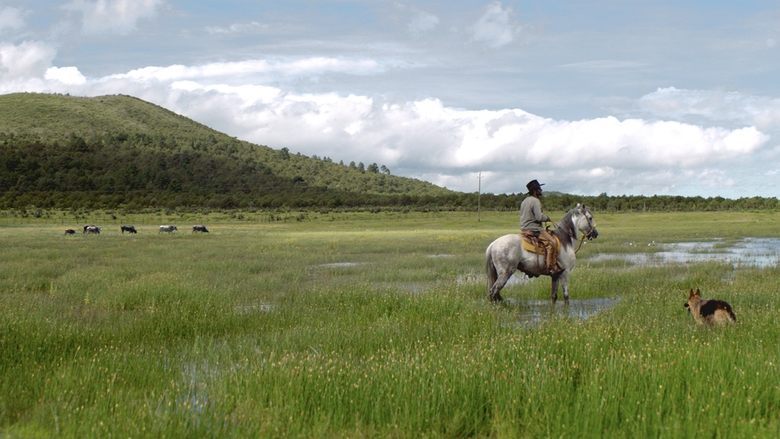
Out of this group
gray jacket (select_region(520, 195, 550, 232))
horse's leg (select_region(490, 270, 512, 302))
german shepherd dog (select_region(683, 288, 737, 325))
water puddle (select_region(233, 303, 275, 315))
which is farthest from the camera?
horse's leg (select_region(490, 270, 512, 302))

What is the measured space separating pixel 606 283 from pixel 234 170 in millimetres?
126716

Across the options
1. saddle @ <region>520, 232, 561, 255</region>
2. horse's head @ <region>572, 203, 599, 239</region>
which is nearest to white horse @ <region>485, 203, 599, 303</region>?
horse's head @ <region>572, 203, 599, 239</region>

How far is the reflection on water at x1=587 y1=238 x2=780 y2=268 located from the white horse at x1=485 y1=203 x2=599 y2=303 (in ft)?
34.9

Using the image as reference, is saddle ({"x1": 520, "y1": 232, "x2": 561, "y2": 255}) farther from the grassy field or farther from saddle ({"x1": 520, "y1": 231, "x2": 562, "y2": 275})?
the grassy field

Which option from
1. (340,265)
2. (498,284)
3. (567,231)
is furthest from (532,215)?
(340,265)

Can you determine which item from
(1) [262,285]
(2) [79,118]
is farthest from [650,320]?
(2) [79,118]

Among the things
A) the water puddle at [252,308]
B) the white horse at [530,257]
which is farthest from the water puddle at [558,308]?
the water puddle at [252,308]

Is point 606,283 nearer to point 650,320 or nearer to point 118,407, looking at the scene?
point 650,320

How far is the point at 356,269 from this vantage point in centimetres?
2462

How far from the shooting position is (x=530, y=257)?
49.8 ft

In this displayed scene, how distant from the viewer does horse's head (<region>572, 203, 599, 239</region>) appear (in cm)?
1557

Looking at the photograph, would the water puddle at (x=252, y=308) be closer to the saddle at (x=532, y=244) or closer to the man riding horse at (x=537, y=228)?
the saddle at (x=532, y=244)

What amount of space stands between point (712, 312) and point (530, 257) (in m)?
4.72

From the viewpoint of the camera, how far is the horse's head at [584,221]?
51.1 feet
